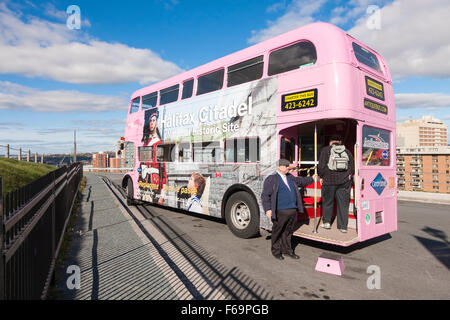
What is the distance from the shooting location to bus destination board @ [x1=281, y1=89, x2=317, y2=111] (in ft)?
16.5

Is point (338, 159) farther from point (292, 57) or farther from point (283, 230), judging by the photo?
point (292, 57)

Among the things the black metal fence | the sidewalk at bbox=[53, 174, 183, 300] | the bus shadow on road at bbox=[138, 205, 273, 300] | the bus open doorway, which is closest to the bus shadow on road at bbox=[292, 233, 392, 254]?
the bus open doorway

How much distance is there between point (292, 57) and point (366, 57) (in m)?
1.45

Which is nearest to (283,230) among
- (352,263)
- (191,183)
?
(352,263)

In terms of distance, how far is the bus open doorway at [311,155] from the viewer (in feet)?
18.1

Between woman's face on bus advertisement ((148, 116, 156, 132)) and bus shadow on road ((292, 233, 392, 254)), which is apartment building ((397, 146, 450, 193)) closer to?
bus shadow on road ((292, 233, 392, 254))

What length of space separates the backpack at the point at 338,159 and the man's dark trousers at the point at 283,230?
4.18 ft

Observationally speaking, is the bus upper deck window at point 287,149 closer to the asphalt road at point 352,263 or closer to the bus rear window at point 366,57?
the asphalt road at point 352,263

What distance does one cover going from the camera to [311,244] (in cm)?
590

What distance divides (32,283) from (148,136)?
725cm

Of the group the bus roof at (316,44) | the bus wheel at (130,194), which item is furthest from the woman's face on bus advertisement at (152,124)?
the bus roof at (316,44)

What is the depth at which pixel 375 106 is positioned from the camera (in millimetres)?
5367

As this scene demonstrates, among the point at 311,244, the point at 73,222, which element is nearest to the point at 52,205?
the point at 73,222
